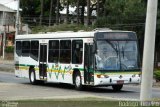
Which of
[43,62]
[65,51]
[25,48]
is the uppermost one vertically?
[65,51]

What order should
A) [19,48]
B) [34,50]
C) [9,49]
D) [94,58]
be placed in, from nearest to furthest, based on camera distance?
[94,58] < [34,50] < [19,48] < [9,49]

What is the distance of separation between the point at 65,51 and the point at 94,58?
3128 mm

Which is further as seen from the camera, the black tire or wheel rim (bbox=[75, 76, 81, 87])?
the black tire

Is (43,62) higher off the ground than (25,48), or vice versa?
(25,48)

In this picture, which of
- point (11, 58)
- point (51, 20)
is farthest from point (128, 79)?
point (51, 20)

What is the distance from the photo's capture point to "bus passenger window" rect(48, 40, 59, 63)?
2861 cm

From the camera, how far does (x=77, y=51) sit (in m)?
26.5

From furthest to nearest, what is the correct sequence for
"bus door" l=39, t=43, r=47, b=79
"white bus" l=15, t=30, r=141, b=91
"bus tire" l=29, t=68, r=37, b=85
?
"bus tire" l=29, t=68, r=37, b=85
"bus door" l=39, t=43, r=47, b=79
"white bus" l=15, t=30, r=141, b=91

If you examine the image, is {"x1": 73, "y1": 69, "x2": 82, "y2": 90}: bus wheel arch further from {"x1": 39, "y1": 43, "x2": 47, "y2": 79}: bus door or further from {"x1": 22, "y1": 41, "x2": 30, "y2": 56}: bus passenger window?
{"x1": 22, "y1": 41, "x2": 30, "y2": 56}: bus passenger window

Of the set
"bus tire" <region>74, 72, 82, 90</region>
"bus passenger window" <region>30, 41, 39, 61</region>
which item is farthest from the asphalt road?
"bus passenger window" <region>30, 41, 39, 61</region>

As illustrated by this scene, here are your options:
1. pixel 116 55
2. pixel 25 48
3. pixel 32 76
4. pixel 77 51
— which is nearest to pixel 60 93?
pixel 77 51

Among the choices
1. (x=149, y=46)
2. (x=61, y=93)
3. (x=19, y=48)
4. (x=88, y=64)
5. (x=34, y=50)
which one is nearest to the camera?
(x=149, y=46)

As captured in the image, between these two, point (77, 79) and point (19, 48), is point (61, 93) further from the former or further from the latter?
point (19, 48)

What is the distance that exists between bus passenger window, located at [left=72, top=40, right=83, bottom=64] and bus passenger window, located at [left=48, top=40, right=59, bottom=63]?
1.88 m
